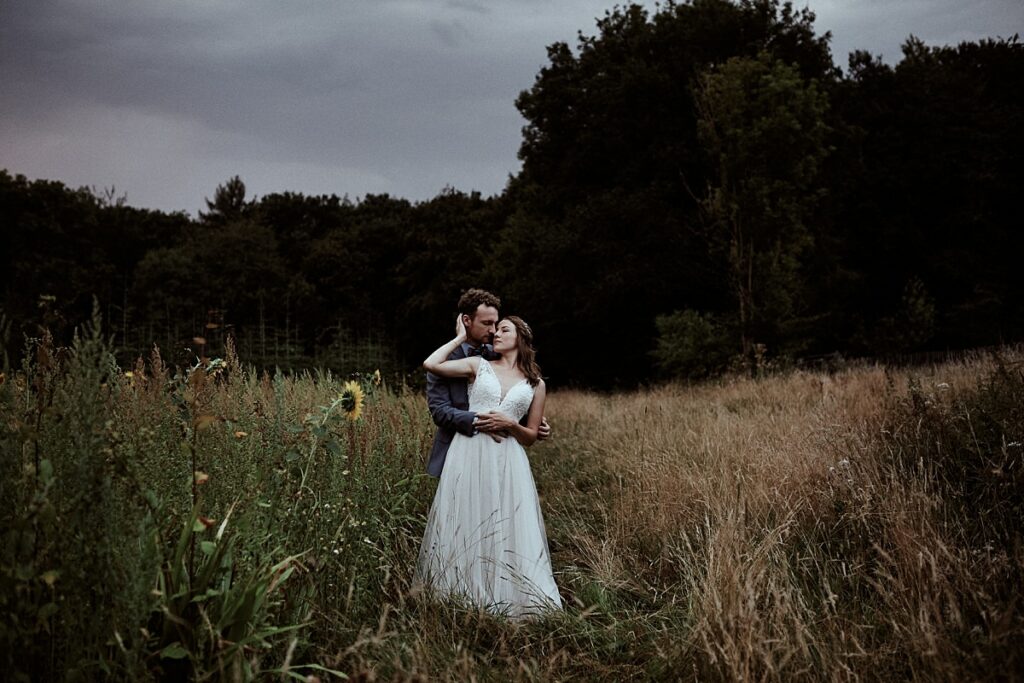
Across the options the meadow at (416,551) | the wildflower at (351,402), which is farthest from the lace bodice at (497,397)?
the wildflower at (351,402)

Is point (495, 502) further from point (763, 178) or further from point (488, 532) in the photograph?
point (763, 178)

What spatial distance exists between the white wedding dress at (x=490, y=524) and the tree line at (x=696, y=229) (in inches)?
437

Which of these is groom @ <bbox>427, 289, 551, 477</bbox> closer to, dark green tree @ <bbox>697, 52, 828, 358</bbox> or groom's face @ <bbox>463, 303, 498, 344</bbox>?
groom's face @ <bbox>463, 303, 498, 344</bbox>

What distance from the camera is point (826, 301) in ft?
72.0

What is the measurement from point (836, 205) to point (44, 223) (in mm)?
31671

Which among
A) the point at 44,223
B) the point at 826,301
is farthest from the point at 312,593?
the point at 44,223

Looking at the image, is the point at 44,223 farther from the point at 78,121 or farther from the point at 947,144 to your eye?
the point at 947,144

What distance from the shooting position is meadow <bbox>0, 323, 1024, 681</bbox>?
6.66 ft

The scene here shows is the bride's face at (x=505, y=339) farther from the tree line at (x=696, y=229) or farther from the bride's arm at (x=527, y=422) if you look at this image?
the tree line at (x=696, y=229)

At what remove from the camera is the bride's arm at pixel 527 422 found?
12.7ft

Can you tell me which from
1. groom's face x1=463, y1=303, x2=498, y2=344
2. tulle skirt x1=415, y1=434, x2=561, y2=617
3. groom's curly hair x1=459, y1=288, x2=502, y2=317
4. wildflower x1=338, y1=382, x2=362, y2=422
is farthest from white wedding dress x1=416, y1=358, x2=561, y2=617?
wildflower x1=338, y1=382, x2=362, y2=422

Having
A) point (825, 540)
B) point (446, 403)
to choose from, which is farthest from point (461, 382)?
point (825, 540)

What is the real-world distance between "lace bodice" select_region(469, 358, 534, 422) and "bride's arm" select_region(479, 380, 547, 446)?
0.17 ft

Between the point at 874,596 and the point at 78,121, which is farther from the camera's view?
the point at 78,121
